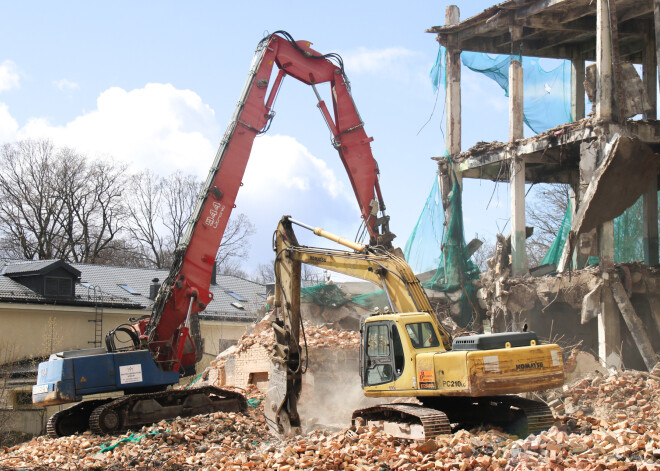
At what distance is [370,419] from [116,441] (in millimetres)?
4507

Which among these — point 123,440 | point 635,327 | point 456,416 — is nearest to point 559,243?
point 635,327

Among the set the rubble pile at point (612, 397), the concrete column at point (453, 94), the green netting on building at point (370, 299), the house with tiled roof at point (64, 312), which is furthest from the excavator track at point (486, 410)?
the house with tiled roof at point (64, 312)

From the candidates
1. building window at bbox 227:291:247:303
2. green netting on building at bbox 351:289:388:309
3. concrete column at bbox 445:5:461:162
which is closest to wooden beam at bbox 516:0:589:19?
concrete column at bbox 445:5:461:162

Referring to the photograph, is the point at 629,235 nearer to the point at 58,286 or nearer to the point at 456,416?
the point at 456,416

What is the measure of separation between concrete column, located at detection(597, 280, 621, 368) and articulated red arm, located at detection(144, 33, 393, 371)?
5310mm

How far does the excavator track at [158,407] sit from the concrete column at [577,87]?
12945 mm

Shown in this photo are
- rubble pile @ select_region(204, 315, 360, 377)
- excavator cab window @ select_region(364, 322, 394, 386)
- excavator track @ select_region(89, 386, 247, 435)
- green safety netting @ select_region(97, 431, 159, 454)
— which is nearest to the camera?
excavator cab window @ select_region(364, 322, 394, 386)

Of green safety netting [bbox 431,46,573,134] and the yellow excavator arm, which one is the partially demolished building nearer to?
green safety netting [bbox 431,46,573,134]

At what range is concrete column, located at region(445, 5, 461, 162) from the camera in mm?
21250

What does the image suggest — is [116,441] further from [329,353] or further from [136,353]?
[329,353]

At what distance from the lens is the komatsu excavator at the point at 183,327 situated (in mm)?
13438

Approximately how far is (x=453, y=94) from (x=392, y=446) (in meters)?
13.8

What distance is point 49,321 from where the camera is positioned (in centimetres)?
2741

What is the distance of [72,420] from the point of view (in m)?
14.4
